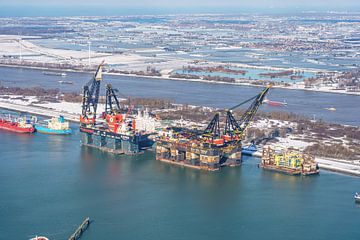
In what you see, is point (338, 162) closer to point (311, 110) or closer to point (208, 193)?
point (208, 193)

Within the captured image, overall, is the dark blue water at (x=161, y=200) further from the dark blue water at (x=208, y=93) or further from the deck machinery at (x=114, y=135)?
the dark blue water at (x=208, y=93)

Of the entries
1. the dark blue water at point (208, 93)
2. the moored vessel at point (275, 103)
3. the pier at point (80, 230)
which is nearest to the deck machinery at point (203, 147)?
the pier at point (80, 230)

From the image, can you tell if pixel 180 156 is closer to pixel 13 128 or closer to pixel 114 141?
pixel 114 141

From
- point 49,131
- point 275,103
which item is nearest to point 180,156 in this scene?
point 49,131

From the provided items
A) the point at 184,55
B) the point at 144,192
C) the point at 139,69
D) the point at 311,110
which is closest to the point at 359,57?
the point at 184,55

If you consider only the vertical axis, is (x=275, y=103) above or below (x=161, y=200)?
above

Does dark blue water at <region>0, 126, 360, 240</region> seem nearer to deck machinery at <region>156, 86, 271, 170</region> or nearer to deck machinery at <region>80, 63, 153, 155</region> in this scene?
deck machinery at <region>156, 86, 271, 170</region>

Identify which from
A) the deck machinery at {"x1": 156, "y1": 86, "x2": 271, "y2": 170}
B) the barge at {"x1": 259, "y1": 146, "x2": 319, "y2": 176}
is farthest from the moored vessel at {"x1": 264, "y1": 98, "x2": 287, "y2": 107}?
the barge at {"x1": 259, "y1": 146, "x2": 319, "y2": 176}
